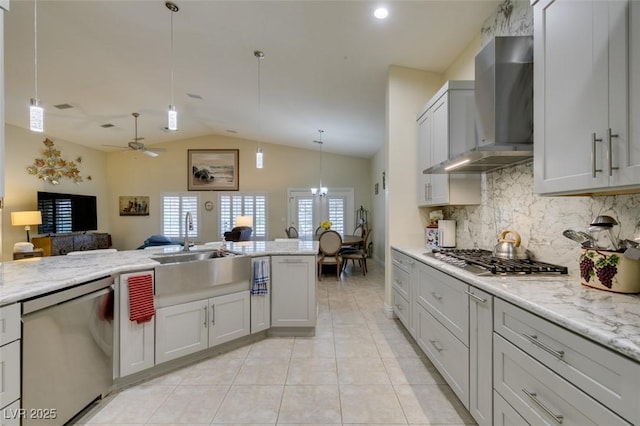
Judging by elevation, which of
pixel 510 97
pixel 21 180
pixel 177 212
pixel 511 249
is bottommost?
pixel 511 249

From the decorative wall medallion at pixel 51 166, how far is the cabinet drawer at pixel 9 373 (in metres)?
6.60

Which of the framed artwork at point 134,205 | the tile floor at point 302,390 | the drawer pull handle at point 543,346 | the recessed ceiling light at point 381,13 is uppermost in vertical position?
the recessed ceiling light at point 381,13

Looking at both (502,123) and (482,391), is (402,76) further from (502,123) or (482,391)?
(482,391)

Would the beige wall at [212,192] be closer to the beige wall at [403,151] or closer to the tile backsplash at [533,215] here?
the beige wall at [403,151]

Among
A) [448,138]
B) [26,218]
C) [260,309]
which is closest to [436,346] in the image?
[260,309]

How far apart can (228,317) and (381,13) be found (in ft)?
10.1

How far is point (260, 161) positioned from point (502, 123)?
8.87 feet

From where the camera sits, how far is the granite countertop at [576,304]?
867 mm

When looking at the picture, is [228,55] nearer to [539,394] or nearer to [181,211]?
[539,394]

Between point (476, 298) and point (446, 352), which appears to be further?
point (446, 352)

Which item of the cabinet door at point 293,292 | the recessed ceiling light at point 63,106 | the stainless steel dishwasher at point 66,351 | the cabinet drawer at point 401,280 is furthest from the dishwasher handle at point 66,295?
the recessed ceiling light at point 63,106

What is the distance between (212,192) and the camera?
8.47 m

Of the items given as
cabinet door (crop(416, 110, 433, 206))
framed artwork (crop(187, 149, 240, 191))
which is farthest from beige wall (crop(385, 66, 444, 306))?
framed artwork (crop(187, 149, 240, 191))

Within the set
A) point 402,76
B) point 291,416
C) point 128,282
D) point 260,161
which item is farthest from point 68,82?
point 291,416
